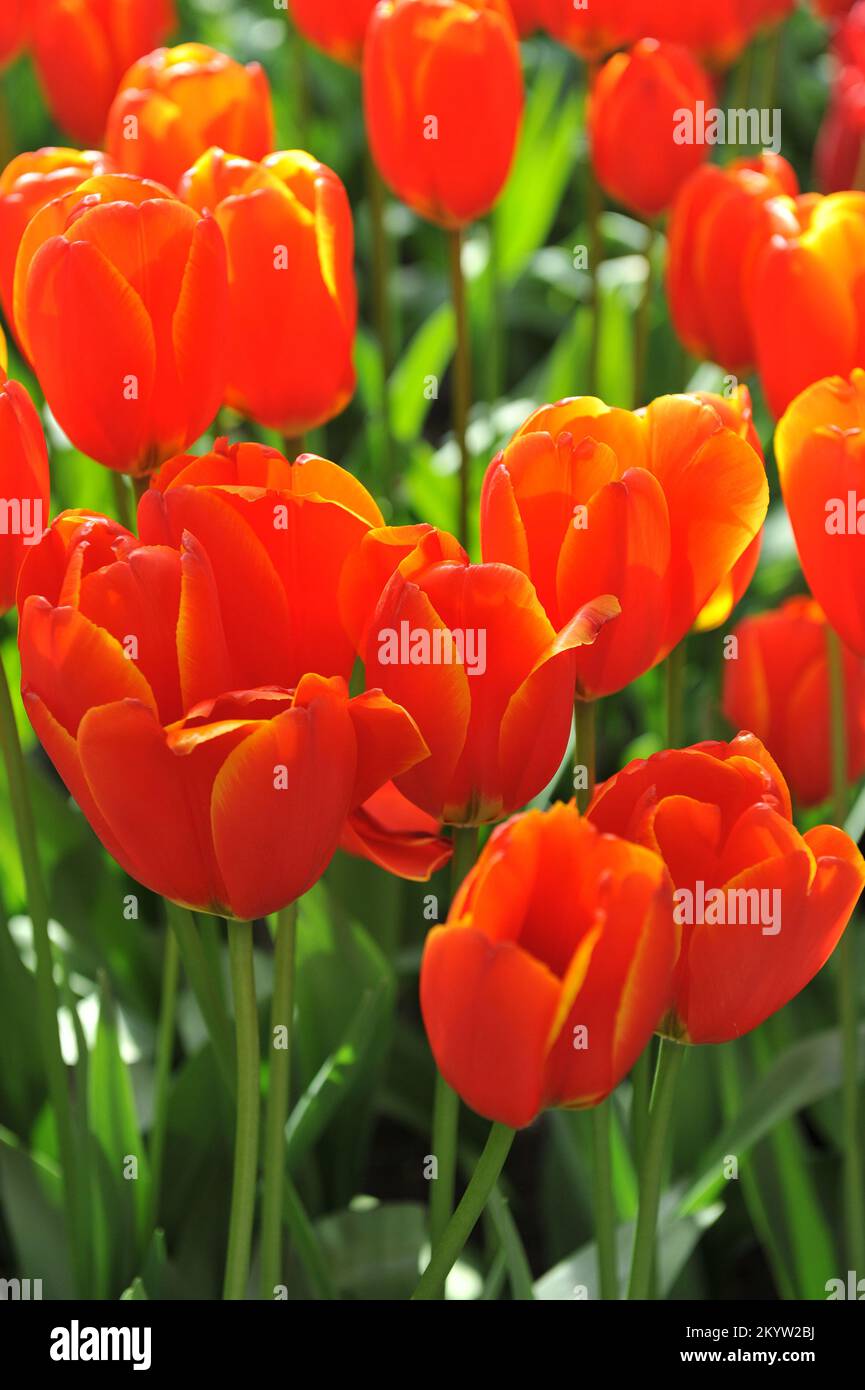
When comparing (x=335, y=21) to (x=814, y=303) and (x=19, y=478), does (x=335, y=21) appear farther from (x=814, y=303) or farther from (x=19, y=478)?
(x=19, y=478)

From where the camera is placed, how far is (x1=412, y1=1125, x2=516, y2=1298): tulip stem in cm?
48

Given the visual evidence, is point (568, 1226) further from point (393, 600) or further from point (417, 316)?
point (417, 316)

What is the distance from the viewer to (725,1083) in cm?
93

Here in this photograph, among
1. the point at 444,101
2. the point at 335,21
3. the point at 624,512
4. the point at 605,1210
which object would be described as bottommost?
the point at 605,1210

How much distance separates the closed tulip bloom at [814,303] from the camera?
28.7 inches

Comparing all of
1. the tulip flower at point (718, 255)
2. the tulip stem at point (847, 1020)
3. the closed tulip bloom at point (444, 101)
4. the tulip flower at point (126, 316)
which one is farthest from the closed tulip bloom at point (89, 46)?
the tulip stem at point (847, 1020)

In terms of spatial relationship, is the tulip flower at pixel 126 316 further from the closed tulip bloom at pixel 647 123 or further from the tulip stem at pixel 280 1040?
the closed tulip bloom at pixel 647 123

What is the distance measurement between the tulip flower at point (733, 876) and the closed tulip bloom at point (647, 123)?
2.36 ft

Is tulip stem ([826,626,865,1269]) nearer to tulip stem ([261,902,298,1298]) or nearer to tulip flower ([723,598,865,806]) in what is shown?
tulip flower ([723,598,865,806])

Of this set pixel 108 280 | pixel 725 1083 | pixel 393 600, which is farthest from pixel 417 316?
pixel 393 600

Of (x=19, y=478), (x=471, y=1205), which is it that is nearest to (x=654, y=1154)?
(x=471, y=1205)

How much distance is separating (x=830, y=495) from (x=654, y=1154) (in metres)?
0.24

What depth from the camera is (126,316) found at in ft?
2.06

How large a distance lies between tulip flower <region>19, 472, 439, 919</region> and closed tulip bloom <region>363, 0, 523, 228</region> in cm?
50
